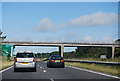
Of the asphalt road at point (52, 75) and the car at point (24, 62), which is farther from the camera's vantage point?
the car at point (24, 62)

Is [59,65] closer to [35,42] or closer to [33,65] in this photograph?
[33,65]

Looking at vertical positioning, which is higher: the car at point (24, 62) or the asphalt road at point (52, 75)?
the car at point (24, 62)

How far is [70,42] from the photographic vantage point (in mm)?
88375

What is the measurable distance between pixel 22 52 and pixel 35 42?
203ft

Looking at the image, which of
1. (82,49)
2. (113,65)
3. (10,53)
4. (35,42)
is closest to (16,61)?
(113,65)

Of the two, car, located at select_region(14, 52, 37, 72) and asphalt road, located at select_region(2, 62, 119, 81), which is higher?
car, located at select_region(14, 52, 37, 72)

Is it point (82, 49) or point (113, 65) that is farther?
point (82, 49)

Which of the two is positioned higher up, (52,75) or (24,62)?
(24,62)

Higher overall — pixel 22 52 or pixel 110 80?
pixel 22 52

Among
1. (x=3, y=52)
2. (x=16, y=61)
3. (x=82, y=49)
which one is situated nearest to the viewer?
(x=16, y=61)

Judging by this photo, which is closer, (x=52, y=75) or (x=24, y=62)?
(x=52, y=75)

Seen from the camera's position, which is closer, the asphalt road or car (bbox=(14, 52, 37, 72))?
the asphalt road

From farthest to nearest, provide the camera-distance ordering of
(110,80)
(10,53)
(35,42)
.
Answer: (35,42) < (10,53) < (110,80)

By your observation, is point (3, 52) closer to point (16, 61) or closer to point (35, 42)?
point (35, 42)
